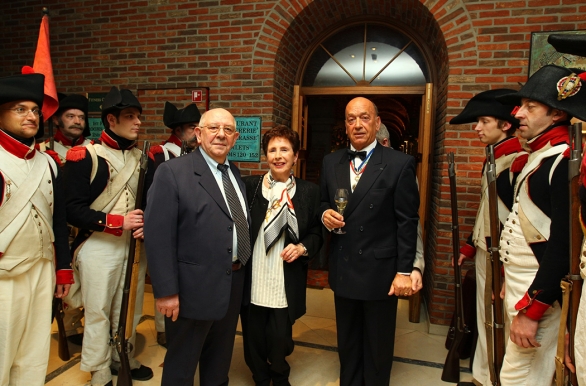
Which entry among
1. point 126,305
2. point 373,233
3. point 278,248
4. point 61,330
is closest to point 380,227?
point 373,233

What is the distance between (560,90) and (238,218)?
161 cm

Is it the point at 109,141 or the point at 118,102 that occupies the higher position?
the point at 118,102

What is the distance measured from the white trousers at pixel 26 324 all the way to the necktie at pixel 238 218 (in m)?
1.03

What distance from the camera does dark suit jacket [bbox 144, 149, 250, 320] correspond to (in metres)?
1.84

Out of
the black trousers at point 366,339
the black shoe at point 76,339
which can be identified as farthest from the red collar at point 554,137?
the black shoe at point 76,339

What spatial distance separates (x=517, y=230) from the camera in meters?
A: 1.88

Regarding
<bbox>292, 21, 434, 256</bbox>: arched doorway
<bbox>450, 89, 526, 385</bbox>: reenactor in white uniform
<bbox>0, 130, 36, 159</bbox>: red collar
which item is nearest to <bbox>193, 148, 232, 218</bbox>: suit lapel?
<bbox>0, 130, 36, 159</bbox>: red collar

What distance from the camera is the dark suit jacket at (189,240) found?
1.84 metres

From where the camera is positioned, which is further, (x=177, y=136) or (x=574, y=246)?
(x=177, y=136)

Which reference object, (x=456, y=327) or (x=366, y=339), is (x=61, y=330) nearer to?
(x=366, y=339)

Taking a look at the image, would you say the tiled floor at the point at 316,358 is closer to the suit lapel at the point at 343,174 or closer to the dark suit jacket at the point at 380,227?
the dark suit jacket at the point at 380,227

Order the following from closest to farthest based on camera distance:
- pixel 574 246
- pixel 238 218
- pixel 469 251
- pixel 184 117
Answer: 1. pixel 574 246
2. pixel 238 218
3. pixel 469 251
4. pixel 184 117

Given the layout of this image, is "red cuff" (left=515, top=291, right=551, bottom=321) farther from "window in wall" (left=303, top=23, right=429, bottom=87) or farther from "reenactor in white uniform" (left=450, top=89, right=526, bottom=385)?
"window in wall" (left=303, top=23, right=429, bottom=87)

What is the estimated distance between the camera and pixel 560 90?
164cm
